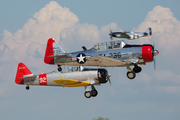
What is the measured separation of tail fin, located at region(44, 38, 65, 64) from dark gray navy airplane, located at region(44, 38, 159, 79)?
75cm

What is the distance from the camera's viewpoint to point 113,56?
41.5 metres

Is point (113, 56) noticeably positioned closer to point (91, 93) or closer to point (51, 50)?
point (91, 93)

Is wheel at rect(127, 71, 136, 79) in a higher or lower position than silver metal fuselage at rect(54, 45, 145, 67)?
lower

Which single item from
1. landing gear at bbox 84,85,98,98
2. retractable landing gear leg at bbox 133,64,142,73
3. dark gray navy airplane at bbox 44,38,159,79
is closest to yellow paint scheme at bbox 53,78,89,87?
landing gear at bbox 84,85,98,98

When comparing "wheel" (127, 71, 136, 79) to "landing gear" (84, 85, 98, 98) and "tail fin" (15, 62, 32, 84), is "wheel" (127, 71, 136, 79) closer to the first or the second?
"landing gear" (84, 85, 98, 98)

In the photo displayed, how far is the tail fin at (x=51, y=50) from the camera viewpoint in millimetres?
45562

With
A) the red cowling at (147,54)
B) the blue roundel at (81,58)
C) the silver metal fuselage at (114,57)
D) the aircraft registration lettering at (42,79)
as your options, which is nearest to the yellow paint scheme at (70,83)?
the silver metal fuselage at (114,57)

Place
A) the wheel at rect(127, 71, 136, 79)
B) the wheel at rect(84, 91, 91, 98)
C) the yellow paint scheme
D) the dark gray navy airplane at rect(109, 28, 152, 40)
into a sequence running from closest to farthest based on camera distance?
the dark gray navy airplane at rect(109, 28, 152, 40), the wheel at rect(127, 71, 136, 79), the yellow paint scheme, the wheel at rect(84, 91, 91, 98)

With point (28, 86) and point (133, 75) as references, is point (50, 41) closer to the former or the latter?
point (28, 86)

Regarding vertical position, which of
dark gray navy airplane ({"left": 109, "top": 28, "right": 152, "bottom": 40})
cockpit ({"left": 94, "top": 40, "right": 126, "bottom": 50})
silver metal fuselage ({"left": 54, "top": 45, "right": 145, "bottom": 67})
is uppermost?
dark gray navy airplane ({"left": 109, "top": 28, "right": 152, "bottom": 40})

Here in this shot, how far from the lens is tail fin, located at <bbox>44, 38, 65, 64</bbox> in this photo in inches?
1794

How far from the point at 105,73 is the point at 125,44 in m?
4.70

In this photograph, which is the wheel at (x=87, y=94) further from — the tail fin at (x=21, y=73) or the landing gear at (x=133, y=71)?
the tail fin at (x=21, y=73)

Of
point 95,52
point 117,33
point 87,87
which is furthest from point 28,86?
point 117,33
